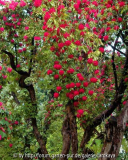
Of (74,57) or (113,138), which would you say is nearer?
(113,138)

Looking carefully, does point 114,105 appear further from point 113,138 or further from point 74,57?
point 113,138

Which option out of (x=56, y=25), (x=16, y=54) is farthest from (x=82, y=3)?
(x=16, y=54)

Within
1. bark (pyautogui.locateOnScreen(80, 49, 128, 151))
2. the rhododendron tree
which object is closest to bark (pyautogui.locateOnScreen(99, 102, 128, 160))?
the rhododendron tree

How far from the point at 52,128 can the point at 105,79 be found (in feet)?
16.1

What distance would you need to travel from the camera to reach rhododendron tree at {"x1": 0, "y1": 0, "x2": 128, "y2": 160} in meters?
4.80

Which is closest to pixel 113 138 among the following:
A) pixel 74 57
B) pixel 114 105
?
pixel 74 57

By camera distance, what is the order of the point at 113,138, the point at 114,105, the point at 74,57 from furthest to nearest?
the point at 114,105 < the point at 74,57 < the point at 113,138

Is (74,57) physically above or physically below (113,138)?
above

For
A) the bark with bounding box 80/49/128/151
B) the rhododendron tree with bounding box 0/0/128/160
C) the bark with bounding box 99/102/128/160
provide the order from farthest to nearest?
the bark with bounding box 80/49/128/151 < the rhododendron tree with bounding box 0/0/128/160 < the bark with bounding box 99/102/128/160

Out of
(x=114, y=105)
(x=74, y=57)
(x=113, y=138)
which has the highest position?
(x=74, y=57)

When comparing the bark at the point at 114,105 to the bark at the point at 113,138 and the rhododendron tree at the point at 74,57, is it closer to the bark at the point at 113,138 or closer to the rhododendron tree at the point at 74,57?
the rhododendron tree at the point at 74,57

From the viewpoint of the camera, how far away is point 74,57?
224 inches

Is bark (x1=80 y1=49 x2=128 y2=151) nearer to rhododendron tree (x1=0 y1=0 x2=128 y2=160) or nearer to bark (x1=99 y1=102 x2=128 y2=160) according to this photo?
rhododendron tree (x1=0 y1=0 x2=128 y2=160)

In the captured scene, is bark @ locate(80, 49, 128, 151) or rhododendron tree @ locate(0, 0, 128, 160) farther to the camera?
bark @ locate(80, 49, 128, 151)
